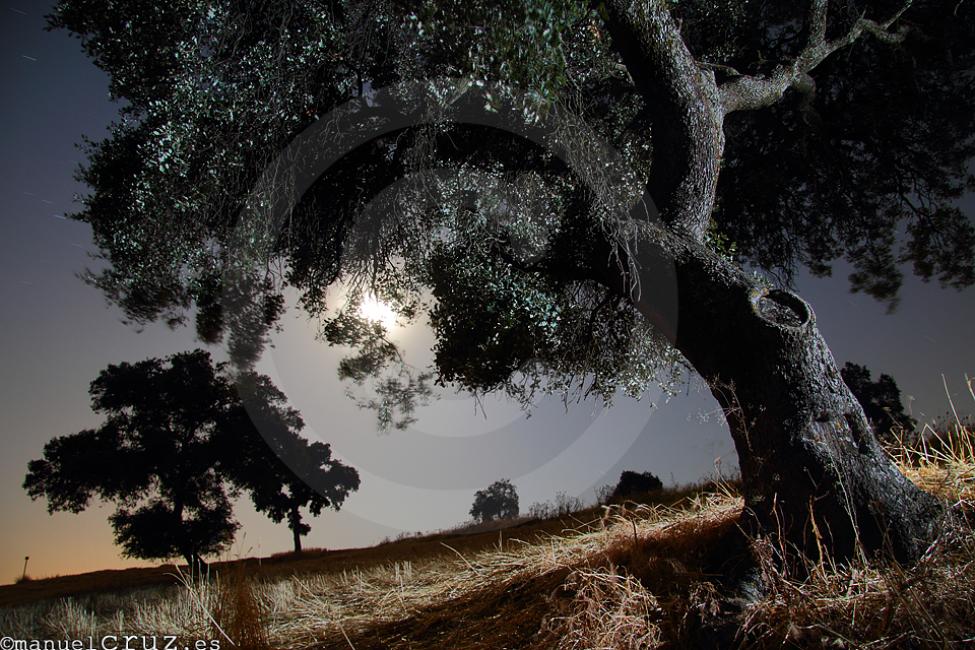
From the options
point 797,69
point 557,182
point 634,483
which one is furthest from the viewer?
point 634,483

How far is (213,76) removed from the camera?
24.1ft

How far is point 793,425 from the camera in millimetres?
4832

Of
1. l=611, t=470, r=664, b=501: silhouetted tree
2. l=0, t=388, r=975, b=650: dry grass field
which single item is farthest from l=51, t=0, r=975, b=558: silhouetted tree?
l=611, t=470, r=664, b=501: silhouetted tree

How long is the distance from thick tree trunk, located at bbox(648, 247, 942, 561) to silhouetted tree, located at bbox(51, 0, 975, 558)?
0.9 inches

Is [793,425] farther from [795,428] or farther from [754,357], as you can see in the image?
[754,357]

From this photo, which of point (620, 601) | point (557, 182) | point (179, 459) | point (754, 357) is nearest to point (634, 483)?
point (557, 182)

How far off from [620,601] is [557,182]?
7.15 metres

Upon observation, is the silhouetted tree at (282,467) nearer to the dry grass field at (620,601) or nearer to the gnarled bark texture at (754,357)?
the dry grass field at (620,601)


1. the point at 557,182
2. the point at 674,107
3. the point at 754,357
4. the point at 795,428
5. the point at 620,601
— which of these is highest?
the point at 557,182

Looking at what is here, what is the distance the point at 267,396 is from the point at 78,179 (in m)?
7.35

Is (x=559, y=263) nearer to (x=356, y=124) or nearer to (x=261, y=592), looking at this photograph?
(x=356, y=124)

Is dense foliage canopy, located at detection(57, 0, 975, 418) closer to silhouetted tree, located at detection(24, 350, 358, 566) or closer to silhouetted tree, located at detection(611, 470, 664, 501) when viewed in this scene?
silhouetted tree, located at detection(611, 470, 664, 501)

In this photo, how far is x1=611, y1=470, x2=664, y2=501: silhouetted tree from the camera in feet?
39.7

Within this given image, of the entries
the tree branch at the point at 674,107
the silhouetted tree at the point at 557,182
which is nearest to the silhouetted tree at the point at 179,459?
the silhouetted tree at the point at 557,182
